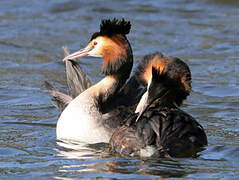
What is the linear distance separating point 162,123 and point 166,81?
572 millimetres

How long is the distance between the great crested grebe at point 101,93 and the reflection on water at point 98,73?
18cm

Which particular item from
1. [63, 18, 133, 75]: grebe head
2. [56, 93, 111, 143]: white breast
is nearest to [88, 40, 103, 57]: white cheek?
[63, 18, 133, 75]: grebe head

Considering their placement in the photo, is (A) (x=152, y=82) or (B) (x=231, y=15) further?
(B) (x=231, y=15)

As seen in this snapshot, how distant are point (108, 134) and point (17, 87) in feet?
13.1

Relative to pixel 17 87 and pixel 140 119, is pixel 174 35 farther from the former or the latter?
pixel 140 119

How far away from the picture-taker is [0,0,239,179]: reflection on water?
7574 millimetres

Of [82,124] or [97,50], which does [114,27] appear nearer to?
[97,50]

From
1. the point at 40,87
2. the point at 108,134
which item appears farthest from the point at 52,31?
the point at 108,134

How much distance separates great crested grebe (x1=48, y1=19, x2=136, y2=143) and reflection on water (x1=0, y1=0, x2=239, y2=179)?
0.60 ft

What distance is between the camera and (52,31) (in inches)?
644

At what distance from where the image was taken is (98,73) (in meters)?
13.4

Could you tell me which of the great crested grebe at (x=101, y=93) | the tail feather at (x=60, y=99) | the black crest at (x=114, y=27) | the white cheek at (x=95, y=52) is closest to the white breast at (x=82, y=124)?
the great crested grebe at (x=101, y=93)

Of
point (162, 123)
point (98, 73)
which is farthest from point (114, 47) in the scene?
point (98, 73)

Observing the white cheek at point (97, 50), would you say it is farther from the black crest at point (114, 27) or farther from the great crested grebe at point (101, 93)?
the black crest at point (114, 27)
